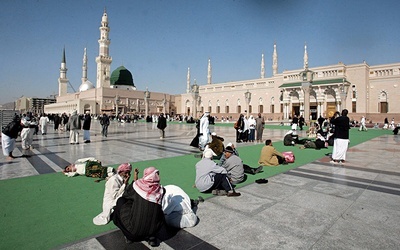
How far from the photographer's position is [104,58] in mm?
65938

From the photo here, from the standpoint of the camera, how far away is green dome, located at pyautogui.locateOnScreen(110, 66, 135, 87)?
74312mm

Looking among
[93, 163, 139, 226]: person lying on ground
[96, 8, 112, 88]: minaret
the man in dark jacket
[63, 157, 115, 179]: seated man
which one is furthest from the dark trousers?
[96, 8, 112, 88]: minaret

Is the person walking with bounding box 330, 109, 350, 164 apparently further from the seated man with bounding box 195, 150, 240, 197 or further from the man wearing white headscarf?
the seated man with bounding box 195, 150, 240, 197

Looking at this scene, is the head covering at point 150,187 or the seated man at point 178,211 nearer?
the head covering at point 150,187

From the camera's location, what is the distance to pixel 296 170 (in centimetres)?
596

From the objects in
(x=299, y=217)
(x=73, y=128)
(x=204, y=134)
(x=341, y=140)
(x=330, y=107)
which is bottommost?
(x=299, y=217)

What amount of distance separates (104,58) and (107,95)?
11.0m

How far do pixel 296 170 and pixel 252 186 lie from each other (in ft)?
6.48

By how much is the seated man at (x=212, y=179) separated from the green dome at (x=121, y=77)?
75.8 metres

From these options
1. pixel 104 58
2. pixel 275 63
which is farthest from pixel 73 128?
pixel 104 58

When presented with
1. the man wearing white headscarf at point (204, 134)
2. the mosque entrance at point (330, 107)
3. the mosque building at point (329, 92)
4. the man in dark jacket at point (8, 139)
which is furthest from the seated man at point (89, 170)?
the mosque entrance at point (330, 107)

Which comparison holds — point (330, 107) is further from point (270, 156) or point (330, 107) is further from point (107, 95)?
point (107, 95)

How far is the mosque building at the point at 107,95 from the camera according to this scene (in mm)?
63469

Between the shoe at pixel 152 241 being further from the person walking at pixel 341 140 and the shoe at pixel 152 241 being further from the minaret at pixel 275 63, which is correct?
the minaret at pixel 275 63
